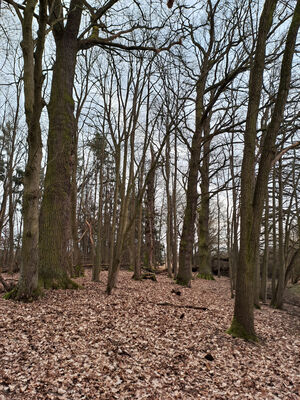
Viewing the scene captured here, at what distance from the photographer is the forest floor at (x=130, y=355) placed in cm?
294

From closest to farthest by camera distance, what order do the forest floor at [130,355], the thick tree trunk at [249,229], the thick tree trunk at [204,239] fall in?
the forest floor at [130,355], the thick tree trunk at [249,229], the thick tree trunk at [204,239]

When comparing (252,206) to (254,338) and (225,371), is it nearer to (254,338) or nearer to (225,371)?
(254,338)

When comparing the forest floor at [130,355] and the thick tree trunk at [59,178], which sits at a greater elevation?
the thick tree trunk at [59,178]

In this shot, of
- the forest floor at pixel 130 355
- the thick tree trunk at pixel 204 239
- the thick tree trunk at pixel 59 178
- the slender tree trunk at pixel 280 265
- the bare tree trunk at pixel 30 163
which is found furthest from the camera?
the thick tree trunk at pixel 204 239

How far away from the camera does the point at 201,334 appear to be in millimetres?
4832

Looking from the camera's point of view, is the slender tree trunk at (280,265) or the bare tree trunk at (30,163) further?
the slender tree trunk at (280,265)

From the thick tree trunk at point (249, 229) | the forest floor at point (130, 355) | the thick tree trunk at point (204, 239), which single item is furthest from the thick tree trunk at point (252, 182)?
the thick tree trunk at point (204, 239)

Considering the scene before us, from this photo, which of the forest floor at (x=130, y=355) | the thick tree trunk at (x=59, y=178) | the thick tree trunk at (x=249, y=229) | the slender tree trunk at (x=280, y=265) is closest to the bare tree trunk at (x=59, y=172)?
the thick tree trunk at (x=59, y=178)

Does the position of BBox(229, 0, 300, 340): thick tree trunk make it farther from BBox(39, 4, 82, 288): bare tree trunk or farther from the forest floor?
BBox(39, 4, 82, 288): bare tree trunk

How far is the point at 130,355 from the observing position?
367 centimetres

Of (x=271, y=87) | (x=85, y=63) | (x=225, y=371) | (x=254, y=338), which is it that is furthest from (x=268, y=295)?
(x=85, y=63)

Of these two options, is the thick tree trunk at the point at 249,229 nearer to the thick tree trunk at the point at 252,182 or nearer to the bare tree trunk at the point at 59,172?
the thick tree trunk at the point at 252,182

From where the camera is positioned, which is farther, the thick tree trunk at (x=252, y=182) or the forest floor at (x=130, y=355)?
the thick tree trunk at (x=252, y=182)

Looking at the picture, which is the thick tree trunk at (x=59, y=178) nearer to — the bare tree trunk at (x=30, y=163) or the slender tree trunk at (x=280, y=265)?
the bare tree trunk at (x=30, y=163)
